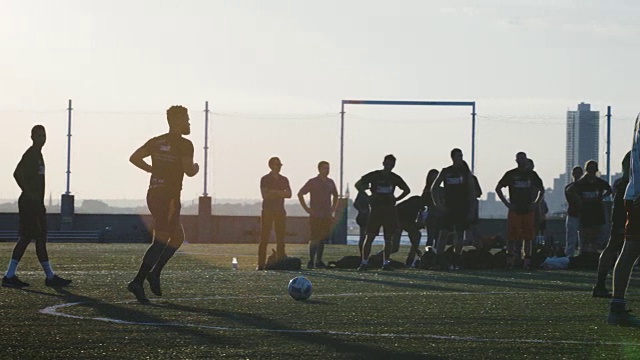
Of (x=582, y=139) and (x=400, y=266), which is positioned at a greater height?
(x=582, y=139)

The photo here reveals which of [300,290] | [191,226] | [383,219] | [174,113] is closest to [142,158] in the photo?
[174,113]

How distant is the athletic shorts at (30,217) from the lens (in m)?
14.8

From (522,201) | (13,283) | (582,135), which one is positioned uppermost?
(582,135)

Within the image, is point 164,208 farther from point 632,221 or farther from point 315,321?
point 632,221

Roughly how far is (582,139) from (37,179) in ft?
92.0

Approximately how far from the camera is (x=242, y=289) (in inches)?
574

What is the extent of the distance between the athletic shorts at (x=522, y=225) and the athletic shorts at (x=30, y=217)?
9.11 metres

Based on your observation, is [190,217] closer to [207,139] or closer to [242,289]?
[207,139]

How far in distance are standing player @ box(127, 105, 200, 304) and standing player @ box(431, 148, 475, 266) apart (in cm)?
847

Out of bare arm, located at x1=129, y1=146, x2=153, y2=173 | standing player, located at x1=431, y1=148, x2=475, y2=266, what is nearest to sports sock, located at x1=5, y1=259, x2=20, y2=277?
bare arm, located at x1=129, y1=146, x2=153, y2=173

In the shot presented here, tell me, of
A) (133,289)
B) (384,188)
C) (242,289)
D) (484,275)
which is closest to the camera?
(133,289)

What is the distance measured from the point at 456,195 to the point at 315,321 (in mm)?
10660

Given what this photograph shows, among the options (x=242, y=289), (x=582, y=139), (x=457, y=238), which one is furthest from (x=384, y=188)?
(x=582, y=139)

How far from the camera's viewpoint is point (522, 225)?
70.3 ft
